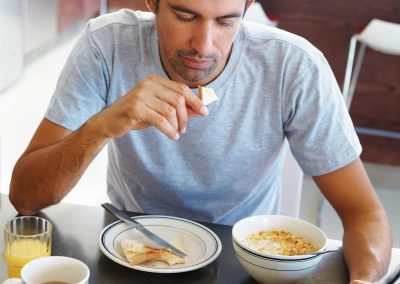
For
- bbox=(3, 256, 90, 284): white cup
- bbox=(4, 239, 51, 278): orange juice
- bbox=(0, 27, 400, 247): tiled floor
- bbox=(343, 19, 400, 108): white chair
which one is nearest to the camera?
bbox=(3, 256, 90, 284): white cup

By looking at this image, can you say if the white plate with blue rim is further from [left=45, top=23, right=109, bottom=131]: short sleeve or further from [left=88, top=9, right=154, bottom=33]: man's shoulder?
[left=88, top=9, right=154, bottom=33]: man's shoulder

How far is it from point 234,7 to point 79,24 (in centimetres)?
506

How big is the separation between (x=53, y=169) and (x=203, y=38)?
0.44 metres

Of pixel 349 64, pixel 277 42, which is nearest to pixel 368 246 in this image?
pixel 277 42

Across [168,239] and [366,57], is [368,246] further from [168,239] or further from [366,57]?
[366,57]

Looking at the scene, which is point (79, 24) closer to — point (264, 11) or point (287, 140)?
point (264, 11)

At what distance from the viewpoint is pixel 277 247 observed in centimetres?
125

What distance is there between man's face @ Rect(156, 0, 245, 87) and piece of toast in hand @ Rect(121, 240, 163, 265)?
419mm

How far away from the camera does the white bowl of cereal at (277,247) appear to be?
45.6 inches

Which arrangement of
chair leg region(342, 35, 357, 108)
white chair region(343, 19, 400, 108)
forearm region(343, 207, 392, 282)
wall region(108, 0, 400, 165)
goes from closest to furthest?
forearm region(343, 207, 392, 282), white chair region(343, 19, 400, 108), chair leg region(342, 35, 357, 108), wall region(108, 0, 400, 165)

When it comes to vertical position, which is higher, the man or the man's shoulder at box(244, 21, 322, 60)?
the man's shoulder at box(244, 21, 322, 60)

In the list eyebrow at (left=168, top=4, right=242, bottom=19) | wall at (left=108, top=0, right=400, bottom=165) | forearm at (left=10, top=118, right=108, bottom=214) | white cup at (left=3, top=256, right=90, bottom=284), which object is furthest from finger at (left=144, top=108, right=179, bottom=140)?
wall at (left=108, top=0, right=400, bottom=165)

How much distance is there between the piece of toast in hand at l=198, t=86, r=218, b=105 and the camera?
1.46m

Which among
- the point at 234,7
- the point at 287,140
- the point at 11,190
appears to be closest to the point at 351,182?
the point at 287,140
